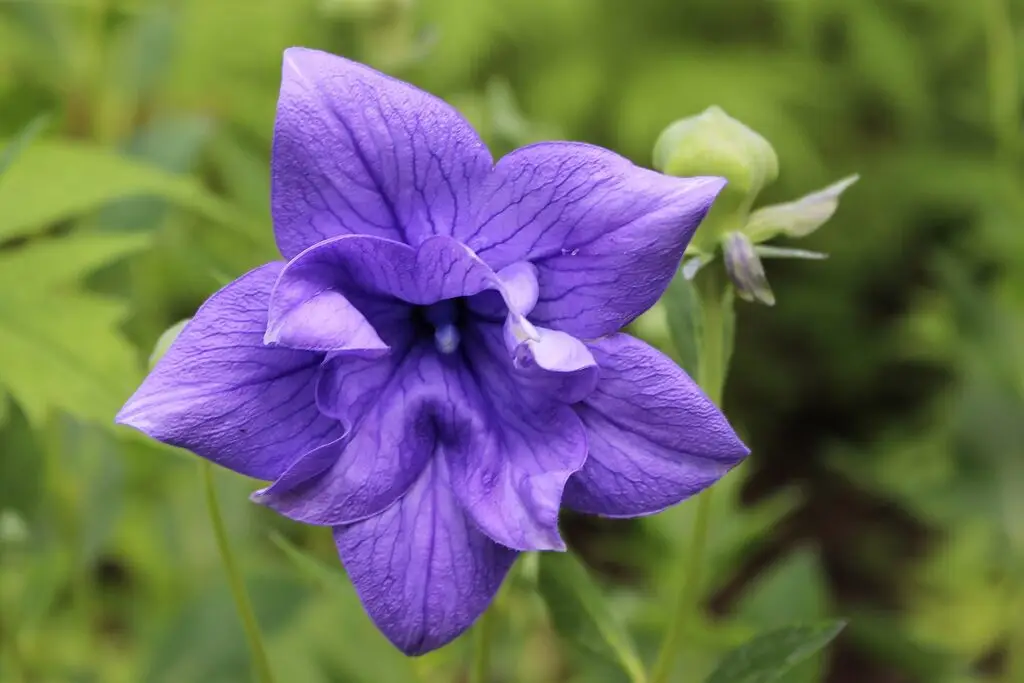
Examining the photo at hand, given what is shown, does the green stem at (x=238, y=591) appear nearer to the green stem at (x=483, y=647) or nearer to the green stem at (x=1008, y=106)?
the green stem at (x=483, y=647)

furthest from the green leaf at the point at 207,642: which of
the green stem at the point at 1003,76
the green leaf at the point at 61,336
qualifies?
the green stem at the point at 1003,76

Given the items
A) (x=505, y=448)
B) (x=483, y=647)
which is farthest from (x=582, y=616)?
(x=505, y=448)

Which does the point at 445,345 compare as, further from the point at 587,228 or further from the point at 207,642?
the point at 207,642

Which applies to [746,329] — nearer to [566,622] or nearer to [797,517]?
[797,517]

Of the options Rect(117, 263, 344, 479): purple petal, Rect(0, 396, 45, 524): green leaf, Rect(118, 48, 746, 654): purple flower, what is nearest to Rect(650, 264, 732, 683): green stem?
Rect(118, 48, 746, 654): purple flower

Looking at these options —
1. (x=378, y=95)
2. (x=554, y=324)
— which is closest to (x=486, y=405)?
→ (x=554, y=324)
